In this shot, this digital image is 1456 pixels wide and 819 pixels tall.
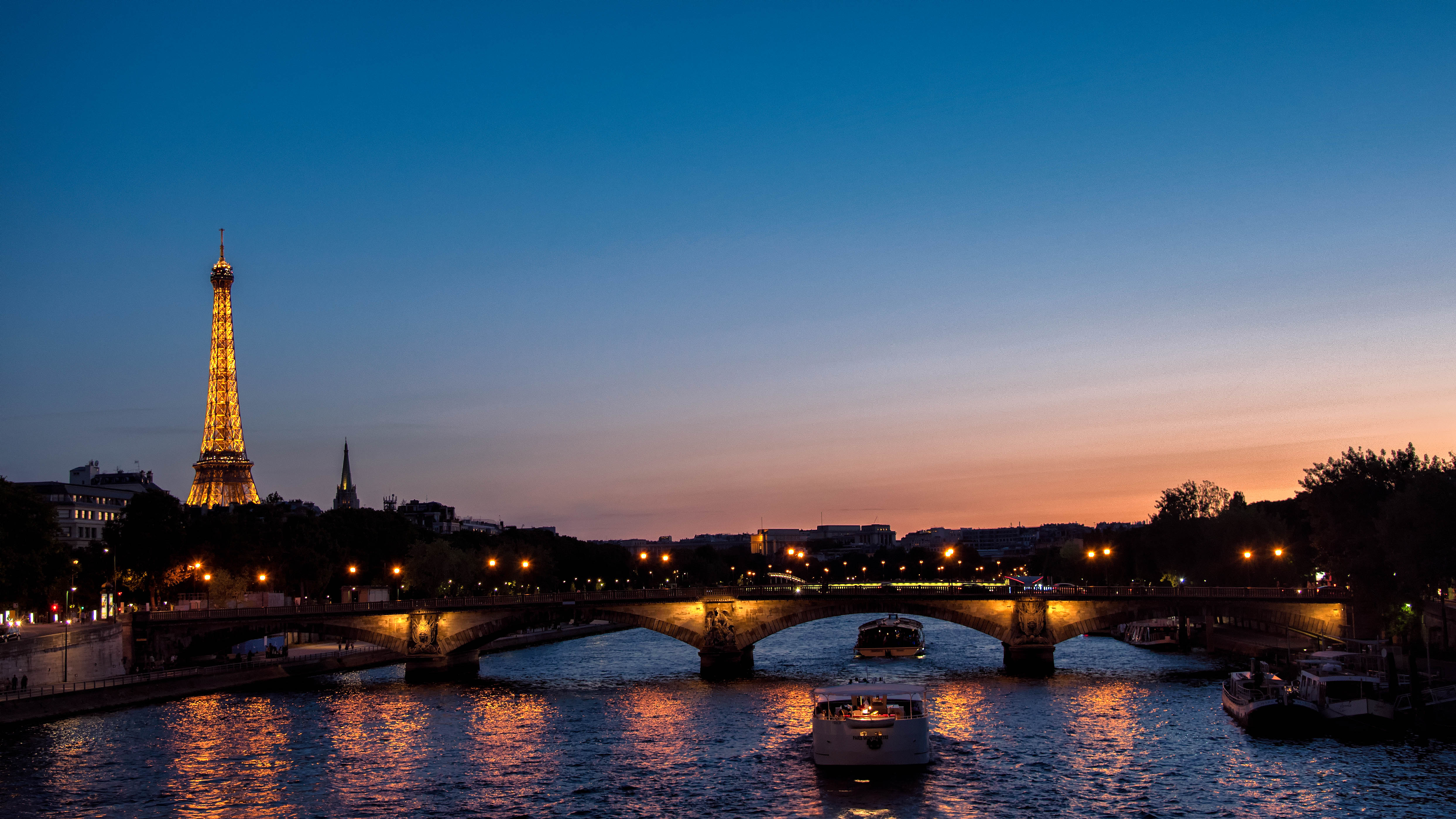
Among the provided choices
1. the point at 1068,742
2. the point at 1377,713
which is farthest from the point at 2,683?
the point at 1377,713

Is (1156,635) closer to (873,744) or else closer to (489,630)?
(489,630)

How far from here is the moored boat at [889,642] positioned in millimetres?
98500

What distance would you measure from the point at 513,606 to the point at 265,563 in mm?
A: 35934

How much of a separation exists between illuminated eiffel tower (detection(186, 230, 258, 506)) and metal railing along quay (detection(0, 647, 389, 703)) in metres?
65.9

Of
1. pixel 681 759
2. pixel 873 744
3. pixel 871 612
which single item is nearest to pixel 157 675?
pixel 681 759

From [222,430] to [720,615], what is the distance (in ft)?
308

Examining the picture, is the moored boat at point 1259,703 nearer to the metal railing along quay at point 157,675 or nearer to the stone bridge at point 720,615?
the stone bridge at point 720,615

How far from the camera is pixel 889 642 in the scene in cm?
10012

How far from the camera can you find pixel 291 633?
11444 cm

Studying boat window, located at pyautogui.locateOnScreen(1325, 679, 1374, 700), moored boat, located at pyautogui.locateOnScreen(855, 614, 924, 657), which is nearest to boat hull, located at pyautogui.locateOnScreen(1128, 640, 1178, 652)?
moored boat, located at pyautogui.locateOnScreen(855, 614, 924, 657)

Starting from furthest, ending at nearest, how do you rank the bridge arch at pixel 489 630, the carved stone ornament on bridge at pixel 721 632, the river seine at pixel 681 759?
the bridge arch at pixel 489 630 < the carved stone ornament on bridge at pixel 721 632 < the river seine at pixel 681 759

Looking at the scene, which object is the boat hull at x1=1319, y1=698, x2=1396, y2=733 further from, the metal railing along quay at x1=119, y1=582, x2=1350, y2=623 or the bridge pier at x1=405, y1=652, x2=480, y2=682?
the bridge pier at x1=405, y1=652, x2=480, y2=682

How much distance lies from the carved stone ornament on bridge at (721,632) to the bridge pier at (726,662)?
0.30 metres

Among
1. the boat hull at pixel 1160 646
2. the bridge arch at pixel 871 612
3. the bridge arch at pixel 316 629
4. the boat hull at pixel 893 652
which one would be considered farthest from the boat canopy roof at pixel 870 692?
the boat hull at pixel 1160 646
